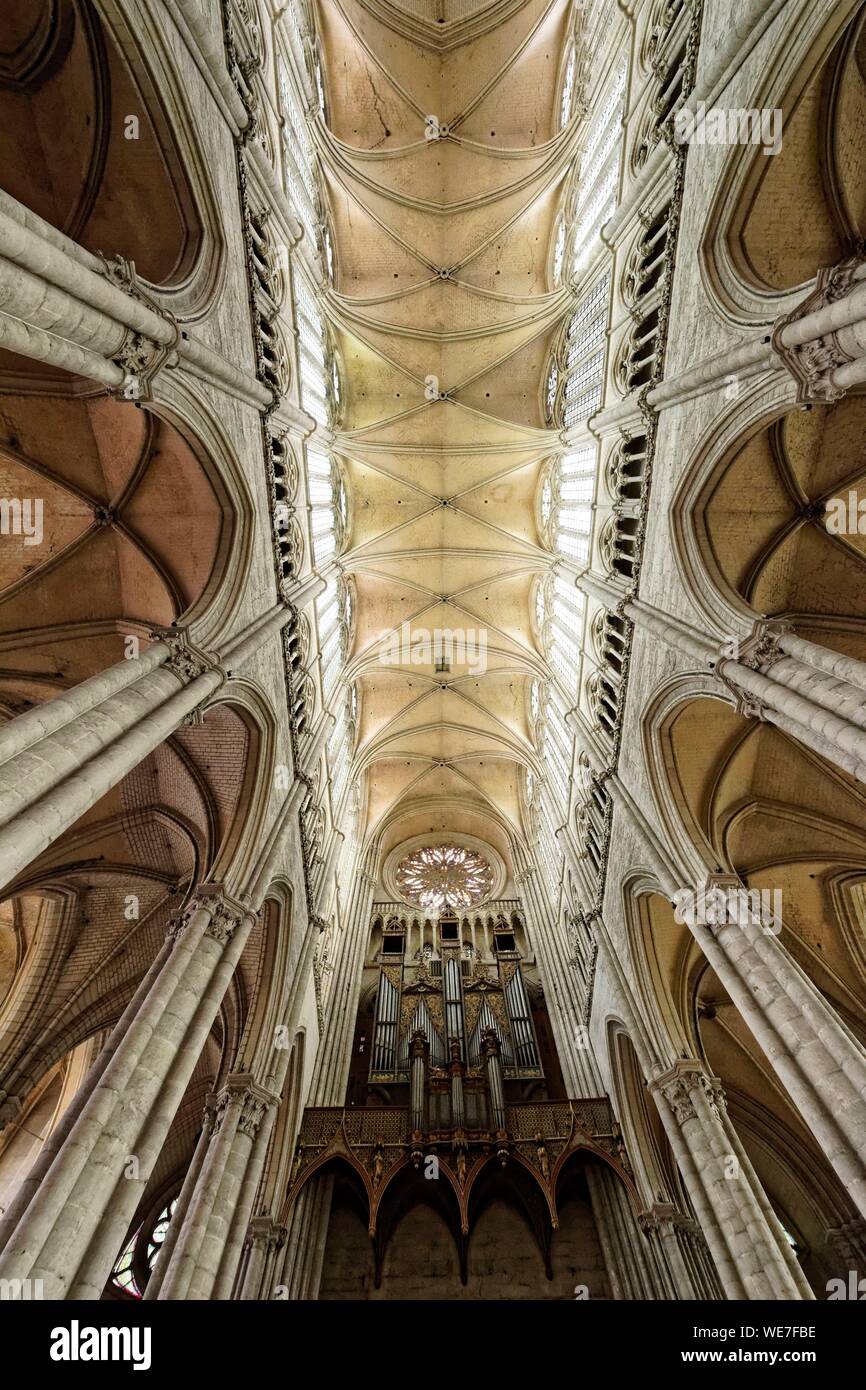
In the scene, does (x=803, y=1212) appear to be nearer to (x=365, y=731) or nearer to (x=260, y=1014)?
(x=260, y=1014)

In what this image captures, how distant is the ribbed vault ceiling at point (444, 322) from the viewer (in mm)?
16734

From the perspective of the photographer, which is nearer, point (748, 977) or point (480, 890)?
point (748, 977)

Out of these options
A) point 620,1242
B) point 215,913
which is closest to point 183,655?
point 215,913

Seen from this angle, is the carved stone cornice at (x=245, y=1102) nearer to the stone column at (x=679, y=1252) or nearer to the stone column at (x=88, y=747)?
the stone column at (x=88, y=747)

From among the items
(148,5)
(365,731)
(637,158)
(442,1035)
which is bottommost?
(148,5)

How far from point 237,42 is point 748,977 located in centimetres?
1460

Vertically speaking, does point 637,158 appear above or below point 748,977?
above

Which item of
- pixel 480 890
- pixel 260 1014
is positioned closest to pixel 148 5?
pixel 260 1014

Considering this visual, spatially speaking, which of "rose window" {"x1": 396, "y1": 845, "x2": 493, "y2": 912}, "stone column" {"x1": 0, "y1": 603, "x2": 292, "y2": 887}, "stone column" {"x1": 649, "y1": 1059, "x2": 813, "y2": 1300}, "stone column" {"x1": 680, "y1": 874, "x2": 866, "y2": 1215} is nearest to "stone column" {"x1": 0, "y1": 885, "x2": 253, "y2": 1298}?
"stone column" {"x1": 0, "y1": 603, "x2": 292, "y2": 887}

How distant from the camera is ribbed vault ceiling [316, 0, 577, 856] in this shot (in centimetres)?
1673

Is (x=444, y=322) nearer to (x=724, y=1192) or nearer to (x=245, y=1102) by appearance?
(x=245, y=1102)

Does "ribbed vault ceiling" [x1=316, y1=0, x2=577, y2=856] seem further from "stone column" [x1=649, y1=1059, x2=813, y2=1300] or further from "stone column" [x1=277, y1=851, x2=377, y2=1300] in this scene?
"stone column" [x1=649, y1=1059, x2=813, y2=1300]

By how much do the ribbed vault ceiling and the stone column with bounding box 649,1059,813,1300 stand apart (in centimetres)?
1274

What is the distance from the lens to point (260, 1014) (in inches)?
441
